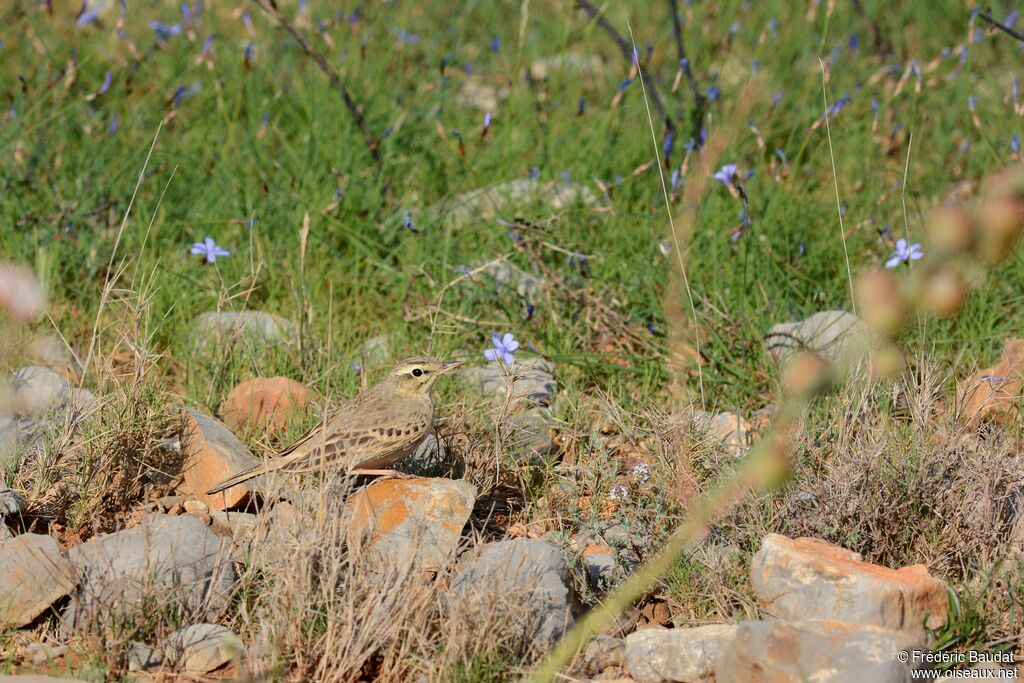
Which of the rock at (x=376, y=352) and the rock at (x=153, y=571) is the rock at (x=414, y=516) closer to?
the rock at (x=153, y=571)

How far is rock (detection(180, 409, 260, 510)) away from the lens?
13.8 feet

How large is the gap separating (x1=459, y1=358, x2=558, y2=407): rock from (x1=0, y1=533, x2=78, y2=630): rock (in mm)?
2041

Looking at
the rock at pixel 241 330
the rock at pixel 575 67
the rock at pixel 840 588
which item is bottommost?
the rock at pixel 241 330

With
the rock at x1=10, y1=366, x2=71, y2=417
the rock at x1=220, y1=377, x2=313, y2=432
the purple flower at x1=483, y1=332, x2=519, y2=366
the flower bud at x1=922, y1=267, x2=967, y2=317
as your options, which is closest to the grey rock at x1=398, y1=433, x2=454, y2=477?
the purple flower at x1=483, y1=332, x2=519, y2=366

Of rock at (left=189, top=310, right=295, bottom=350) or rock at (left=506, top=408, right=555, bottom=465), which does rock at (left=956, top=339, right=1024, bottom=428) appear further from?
rock at (left=189, top=310, right=295, bottom=350)

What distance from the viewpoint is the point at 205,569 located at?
3.47 metres

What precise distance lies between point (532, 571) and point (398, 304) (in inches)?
104

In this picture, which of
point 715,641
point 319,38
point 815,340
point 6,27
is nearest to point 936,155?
point 815,340

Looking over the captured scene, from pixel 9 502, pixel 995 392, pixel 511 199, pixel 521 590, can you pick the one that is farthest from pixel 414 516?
pixel 511 199

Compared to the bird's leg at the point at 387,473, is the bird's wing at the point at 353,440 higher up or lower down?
higher up

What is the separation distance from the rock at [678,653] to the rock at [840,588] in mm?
178

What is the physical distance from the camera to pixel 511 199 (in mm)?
6254

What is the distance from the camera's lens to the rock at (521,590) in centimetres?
317

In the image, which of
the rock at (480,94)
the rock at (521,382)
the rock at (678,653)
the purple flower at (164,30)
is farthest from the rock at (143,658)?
the purple flower at (164,30)
